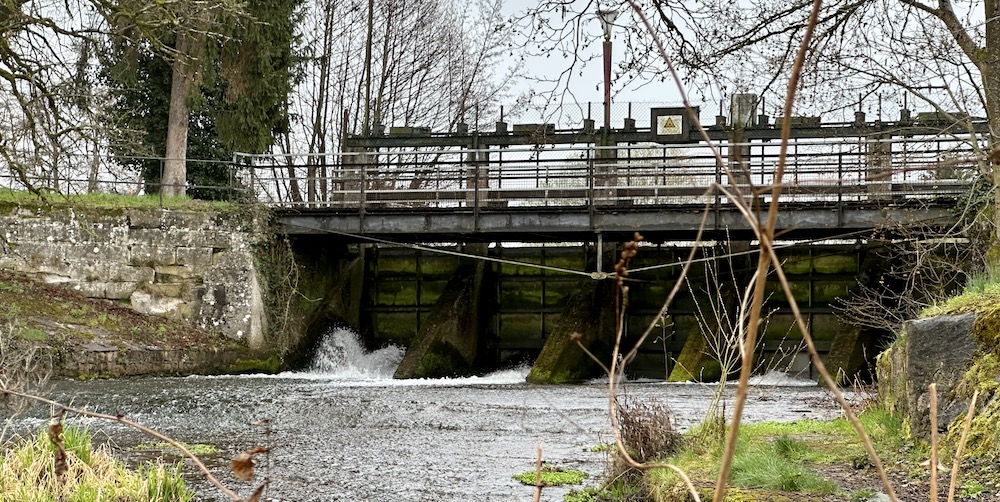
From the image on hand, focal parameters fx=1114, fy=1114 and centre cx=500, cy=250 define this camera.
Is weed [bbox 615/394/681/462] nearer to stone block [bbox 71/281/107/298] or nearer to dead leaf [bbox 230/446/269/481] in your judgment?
dead leaf [bbox 230/446/269/481]

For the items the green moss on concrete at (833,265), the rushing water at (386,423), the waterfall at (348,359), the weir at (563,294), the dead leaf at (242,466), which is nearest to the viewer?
the dead leaf at (242,466)

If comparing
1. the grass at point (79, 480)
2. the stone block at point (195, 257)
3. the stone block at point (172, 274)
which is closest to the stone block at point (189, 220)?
the stone block at point (195, 257)

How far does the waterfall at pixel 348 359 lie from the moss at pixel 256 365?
0.90 metres

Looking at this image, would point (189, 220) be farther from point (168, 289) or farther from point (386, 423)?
point (386, 423)

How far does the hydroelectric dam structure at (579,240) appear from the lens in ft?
59.1

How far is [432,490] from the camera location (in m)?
7.12

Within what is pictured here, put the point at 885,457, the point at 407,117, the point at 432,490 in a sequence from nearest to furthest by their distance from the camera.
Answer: the point at 885,457 → the point at 432,490 → the point at 407,117

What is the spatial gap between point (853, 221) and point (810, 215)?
668mm

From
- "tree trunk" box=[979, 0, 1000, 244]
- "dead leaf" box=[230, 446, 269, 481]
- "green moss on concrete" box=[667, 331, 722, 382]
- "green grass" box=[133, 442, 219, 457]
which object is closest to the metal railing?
"green moss on concrete" box=[667, 331, 722, 382]

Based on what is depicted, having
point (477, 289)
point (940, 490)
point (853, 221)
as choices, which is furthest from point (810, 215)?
point (940, 490)

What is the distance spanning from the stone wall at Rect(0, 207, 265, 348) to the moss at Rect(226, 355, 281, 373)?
0.32 meters

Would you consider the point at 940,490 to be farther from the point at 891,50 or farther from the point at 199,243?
the point at 199,243

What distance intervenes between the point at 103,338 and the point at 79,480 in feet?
36.5

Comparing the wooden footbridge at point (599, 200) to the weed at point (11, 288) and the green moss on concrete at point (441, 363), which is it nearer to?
the green moss on concrete at point (441, 363)
